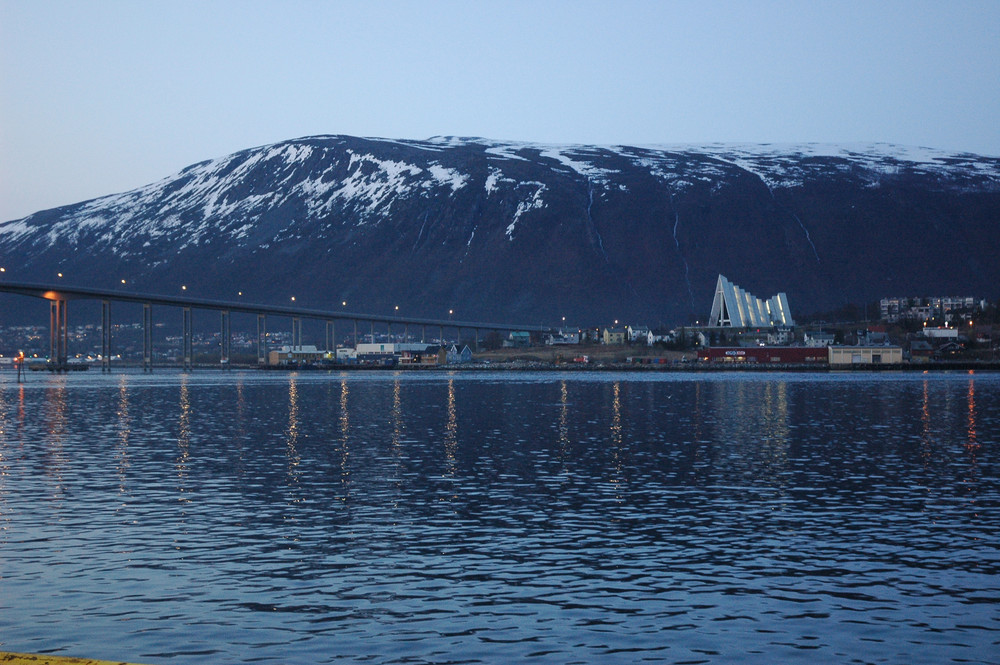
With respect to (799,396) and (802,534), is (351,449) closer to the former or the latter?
(802,534)

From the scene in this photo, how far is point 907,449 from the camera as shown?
4991 centimetres

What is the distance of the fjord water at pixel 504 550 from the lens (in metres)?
16.8

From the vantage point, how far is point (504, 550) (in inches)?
960

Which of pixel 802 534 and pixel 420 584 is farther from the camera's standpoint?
pixel 802 534

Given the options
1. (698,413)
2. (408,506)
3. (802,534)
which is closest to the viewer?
(802,534)

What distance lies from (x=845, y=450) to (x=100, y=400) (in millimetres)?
80237

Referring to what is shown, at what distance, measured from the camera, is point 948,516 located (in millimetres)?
29156

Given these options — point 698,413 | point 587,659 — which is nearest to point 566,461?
point 587,659

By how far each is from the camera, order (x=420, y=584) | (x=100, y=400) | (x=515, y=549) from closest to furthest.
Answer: (x=420, y=584)
(x=515, y=549)
(x=100, y=400)

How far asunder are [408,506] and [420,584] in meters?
10.8

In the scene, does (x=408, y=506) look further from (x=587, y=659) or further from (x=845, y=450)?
(x=845, y=450)

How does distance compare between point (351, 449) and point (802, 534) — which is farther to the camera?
point (351, 449)

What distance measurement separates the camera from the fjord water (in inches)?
663

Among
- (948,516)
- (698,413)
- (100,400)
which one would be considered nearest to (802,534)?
(948,516)
